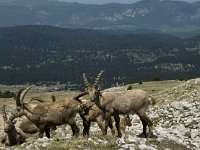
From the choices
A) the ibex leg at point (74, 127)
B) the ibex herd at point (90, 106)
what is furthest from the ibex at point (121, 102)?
the ibex leg at point (74, 127)

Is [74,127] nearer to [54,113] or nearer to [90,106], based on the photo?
[54,113]

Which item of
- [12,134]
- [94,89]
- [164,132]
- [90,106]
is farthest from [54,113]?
[164,132]

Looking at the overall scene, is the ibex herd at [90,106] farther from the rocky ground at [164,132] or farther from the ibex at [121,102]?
the rocky ground at [164,132]

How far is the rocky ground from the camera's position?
18.5 meters

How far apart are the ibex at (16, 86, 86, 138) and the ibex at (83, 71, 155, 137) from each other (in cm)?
100

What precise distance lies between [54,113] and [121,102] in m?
2.95

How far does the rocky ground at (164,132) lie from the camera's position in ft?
60.7

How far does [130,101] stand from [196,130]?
196 inches

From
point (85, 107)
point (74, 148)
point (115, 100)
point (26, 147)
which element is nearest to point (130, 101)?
point (115, 100)

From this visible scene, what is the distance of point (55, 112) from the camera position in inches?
796

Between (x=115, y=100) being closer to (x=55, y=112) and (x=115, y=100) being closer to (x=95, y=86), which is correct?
(x=95, y=86)

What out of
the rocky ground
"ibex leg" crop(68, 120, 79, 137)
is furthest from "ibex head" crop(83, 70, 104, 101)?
the rocky ground

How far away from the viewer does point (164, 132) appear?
21797 mm

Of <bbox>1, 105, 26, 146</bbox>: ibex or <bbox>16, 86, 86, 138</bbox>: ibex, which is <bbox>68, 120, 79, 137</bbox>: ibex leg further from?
<bbox>1, 105, 26, 146</bbox>: ibex
